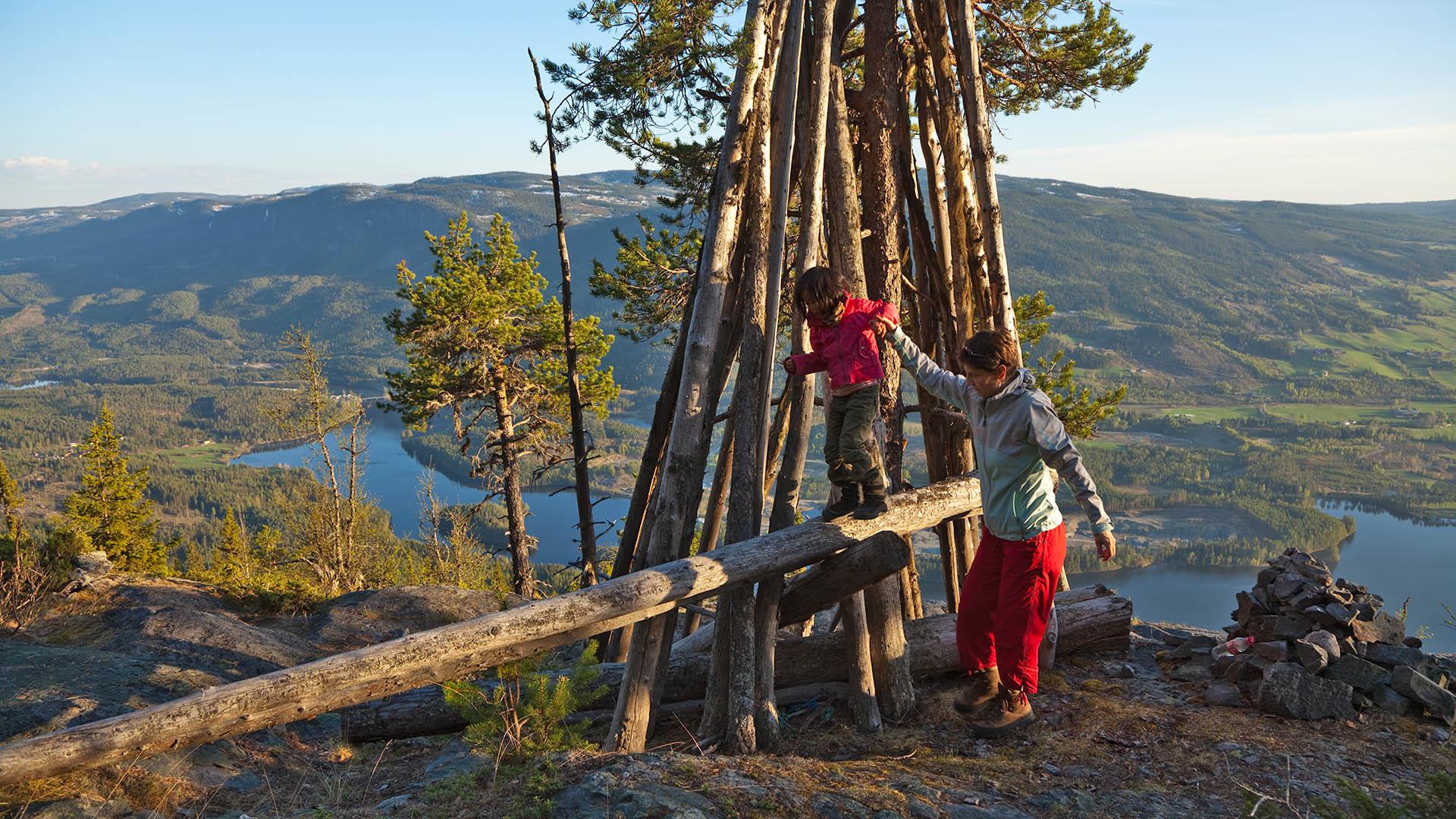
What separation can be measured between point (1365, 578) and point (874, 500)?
310 ft

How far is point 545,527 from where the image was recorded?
99.9m

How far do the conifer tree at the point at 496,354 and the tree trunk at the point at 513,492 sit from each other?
2 centimetres

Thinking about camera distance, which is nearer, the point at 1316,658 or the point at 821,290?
the point at 821,290

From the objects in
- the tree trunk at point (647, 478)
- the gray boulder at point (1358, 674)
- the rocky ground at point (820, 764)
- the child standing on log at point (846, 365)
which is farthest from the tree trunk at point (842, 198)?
the gray boulder at point (1358, 674)

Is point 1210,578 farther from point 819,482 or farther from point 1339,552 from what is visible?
point 819,482

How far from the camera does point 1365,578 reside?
77938 millimetres

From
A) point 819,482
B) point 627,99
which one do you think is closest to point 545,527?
point 819,482

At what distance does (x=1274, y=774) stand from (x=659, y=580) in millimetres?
2896

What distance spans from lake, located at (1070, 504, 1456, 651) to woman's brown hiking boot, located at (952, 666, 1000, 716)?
70.8 meters

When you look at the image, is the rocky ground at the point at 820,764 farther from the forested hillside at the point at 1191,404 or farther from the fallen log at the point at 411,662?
the forested hillside at the point at 1191,404

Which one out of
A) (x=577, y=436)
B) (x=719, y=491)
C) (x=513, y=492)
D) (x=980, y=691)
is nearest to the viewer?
(x=980, y=691)

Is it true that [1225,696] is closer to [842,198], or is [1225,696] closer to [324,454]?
[842,198]

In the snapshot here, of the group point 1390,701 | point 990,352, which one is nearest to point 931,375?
Answer: point 990,352

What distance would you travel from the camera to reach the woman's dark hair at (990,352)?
156 inches
